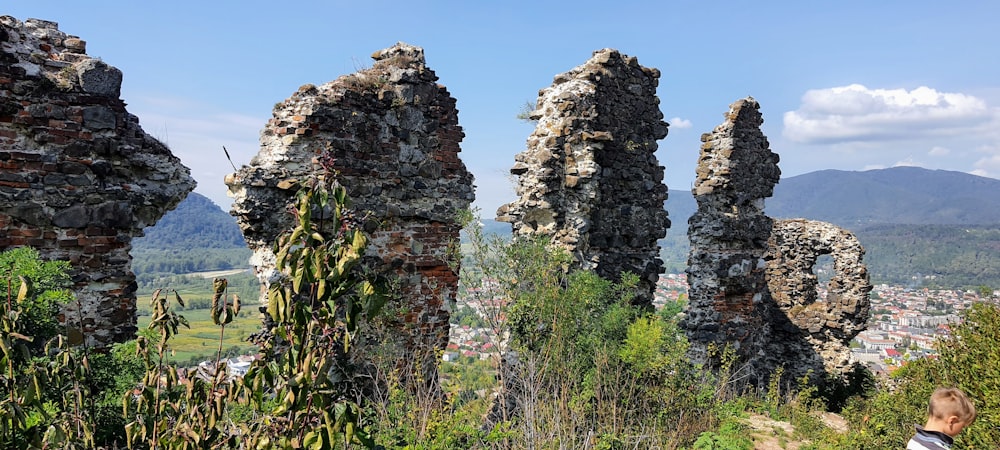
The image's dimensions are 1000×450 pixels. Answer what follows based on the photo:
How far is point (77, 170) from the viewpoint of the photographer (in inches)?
192

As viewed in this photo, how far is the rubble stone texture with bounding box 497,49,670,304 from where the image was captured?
8.15 m

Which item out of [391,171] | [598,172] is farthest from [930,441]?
[391,171]

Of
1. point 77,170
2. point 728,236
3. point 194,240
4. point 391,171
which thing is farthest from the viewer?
point 194,240

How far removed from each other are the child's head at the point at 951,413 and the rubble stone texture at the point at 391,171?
15.4ft

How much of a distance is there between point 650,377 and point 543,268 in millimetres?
1882

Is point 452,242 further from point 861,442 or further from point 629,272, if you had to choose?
point 861,442

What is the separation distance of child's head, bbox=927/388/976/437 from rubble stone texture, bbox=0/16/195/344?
675 centimetres

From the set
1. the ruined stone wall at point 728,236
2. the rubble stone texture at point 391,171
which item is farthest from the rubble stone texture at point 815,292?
the rubble stone texture at point 391,171

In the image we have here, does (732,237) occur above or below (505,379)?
above

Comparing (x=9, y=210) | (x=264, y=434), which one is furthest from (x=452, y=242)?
(x=264, y=434)

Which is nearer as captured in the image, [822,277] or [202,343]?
[202,343]

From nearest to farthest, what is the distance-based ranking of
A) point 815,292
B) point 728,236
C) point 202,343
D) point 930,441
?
point 930,441, point 728,236, point 202,343, point 815,292

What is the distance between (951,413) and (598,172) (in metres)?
4.94

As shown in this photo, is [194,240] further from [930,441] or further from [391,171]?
[930,441]
